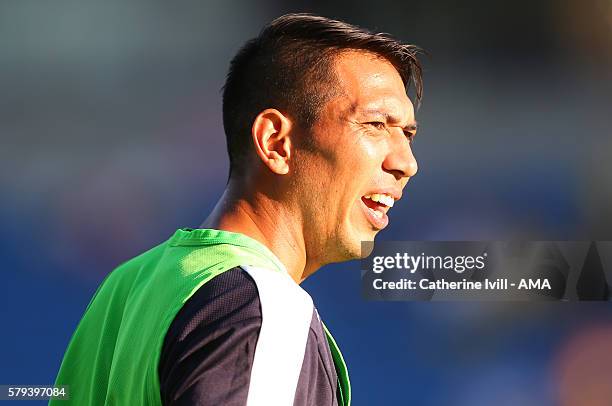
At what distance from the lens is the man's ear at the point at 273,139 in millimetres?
1098

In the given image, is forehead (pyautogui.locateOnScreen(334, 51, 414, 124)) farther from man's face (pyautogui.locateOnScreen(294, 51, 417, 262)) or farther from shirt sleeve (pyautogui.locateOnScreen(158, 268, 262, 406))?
shirt sleeve (pyautogui.locateOnScreen(158, 268, 262, 406))

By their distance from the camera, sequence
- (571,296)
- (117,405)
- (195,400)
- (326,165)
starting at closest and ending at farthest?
(195,400) → (117,405) → (326,165) → (571,296)

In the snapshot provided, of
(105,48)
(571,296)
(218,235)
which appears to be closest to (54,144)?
(105,48)

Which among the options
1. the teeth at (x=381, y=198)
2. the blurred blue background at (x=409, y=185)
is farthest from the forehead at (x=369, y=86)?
the blurred blue background at (x=409, y=185)

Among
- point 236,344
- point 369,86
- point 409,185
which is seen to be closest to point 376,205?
point 369,86

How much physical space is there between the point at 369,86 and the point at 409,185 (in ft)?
5.11

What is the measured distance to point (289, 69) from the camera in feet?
3.80

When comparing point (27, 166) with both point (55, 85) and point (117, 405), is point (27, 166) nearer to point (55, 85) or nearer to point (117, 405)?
point (55, 85)

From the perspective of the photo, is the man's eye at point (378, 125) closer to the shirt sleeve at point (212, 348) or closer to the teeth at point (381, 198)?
the teeth at point (381, 198)

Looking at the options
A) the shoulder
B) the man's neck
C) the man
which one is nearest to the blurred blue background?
the man

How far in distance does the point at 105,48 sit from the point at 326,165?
180cm

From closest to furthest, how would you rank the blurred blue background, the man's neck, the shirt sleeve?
1. the shirt sleeve
2. the man's neck
3. the blurred blue background

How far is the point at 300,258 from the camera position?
1128 millimetres

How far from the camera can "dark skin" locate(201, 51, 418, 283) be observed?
1093 millimetres
